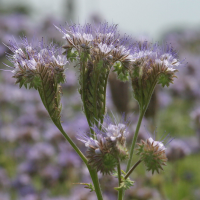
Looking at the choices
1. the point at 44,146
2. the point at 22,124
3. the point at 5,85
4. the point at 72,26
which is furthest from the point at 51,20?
the point at 72,26

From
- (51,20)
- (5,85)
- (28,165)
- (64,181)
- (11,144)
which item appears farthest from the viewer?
(51,20)

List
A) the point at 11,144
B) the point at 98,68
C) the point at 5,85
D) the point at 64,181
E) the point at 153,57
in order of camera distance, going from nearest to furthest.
Answer: the point at 98,68 → the point at 153,57 → the point at 64,181 → the point at 11,144 → the point at 5,85

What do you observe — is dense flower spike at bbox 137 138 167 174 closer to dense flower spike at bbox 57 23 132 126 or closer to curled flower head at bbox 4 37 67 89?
dense flower spike at bbox 57 23 132 126

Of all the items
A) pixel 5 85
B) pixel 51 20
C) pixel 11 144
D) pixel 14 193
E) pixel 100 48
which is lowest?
pixel 14 193

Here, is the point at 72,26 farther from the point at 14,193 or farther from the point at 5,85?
the point at 5,85

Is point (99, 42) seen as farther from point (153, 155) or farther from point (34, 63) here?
point (153, 155)

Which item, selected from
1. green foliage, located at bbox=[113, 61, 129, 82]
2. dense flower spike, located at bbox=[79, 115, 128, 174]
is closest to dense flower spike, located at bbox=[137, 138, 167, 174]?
dense flower spike, located at bbox=[79, 115, 128, 174]

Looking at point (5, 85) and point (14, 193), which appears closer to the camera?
point (14, 193)

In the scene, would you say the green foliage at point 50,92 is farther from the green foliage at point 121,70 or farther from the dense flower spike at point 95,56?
the green foliage at point 121,70
